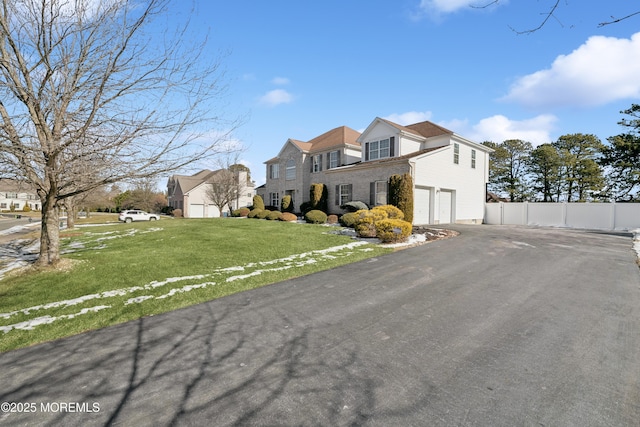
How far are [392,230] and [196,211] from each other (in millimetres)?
37982

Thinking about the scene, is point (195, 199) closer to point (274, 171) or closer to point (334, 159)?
point (274, 171)

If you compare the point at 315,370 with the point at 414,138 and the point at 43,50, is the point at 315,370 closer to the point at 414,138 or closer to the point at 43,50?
the point at 43,50

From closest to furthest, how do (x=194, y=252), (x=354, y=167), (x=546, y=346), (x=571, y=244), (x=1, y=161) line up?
(x=546, y=346), (x=1, y=161), (x=194, y=252), (x=571, y=244), (x=354, y=167)

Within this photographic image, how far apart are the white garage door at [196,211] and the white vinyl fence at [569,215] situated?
122 ft

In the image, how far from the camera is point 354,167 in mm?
21312

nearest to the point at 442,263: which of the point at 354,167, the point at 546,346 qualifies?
the point at 546,346

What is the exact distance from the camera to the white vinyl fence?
60.6ft

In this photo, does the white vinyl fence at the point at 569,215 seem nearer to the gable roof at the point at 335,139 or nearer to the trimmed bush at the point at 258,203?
the gable roof at the point at 335,139

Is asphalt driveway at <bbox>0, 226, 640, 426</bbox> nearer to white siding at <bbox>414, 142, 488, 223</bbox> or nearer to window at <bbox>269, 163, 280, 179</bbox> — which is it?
white siding at <bbox>414, 142, 488, 223</bbox>

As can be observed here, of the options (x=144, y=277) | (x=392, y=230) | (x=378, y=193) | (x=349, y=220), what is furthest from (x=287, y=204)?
(x=144, y=277)

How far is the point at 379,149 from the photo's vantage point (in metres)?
22.1

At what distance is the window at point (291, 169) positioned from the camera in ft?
91.8

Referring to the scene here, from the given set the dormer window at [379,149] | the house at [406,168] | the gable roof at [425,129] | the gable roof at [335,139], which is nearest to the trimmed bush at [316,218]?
the house at [406,168]

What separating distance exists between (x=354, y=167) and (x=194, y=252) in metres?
13.8
